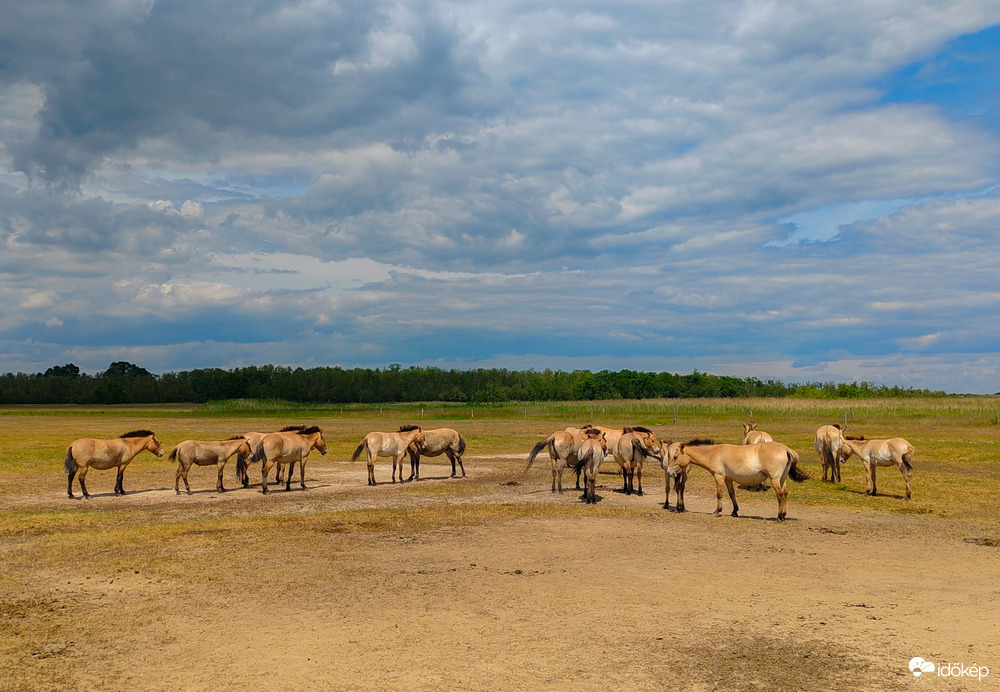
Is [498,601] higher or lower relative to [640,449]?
lower

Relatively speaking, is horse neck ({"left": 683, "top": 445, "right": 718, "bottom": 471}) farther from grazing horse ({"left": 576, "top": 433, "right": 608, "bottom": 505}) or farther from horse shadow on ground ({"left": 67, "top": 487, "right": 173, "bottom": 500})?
horse shadow on ground ({"left": 67, "top": 487, "right": 173, "bottom": 500})

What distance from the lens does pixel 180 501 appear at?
17.7 meters

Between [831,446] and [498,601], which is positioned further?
[831,446]

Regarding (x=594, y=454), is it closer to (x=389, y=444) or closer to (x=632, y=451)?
(x=632, y=451)

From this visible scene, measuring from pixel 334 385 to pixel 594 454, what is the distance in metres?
125

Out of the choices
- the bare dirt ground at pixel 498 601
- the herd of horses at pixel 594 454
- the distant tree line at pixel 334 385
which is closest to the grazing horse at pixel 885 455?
the herd of horses at pixel 594 454

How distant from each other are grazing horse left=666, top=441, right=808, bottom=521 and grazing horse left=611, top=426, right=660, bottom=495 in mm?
1930

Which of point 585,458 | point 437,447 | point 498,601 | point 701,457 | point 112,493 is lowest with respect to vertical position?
point 112,493

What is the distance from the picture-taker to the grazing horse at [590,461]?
1719 centimetres

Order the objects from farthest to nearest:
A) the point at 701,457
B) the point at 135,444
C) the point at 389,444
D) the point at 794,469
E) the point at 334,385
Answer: the point at 334,385 → the point at 389,444 → the point at 135,444 → the point at 794,469 → the point at 701,457

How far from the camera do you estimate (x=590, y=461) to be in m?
17.6

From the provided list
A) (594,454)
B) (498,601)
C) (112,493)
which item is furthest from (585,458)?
(112,493)

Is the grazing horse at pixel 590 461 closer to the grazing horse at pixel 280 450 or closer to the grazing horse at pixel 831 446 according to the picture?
the grazing horse at pixel 831 446

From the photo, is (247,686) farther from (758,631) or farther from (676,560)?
(676,560)
